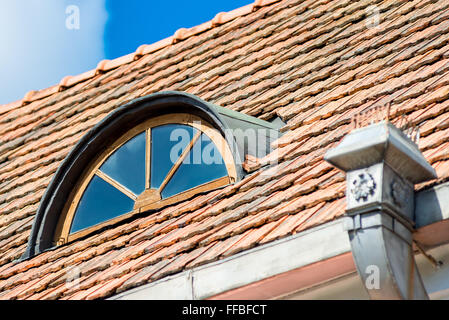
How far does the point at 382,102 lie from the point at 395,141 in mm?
1454

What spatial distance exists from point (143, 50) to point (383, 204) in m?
5.01

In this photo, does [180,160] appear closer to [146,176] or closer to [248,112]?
A: [146,176]

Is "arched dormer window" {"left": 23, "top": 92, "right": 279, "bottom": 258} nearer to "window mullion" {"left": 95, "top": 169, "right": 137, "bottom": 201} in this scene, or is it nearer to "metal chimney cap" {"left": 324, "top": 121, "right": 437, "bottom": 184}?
"window mullion" {"left": 95, "top": 169, "right": 137, "bottom": 201}

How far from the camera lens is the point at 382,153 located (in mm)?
3924

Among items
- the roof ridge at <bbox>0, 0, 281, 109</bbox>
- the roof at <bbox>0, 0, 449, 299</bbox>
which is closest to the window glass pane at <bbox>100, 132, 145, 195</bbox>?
the roof at <bbox>0, 0, 449, 299</bbox>

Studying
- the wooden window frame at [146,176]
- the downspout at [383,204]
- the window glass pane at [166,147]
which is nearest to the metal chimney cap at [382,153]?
the downspout at [383,204]

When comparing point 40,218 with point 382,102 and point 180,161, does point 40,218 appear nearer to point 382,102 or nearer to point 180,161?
point 180,161

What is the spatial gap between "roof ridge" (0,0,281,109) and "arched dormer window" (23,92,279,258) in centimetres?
201

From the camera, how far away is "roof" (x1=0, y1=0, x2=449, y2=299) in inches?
191

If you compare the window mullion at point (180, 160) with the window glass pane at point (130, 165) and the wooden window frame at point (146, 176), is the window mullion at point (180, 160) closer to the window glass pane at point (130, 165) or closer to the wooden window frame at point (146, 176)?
the wooden window frame at point (146, 176)
